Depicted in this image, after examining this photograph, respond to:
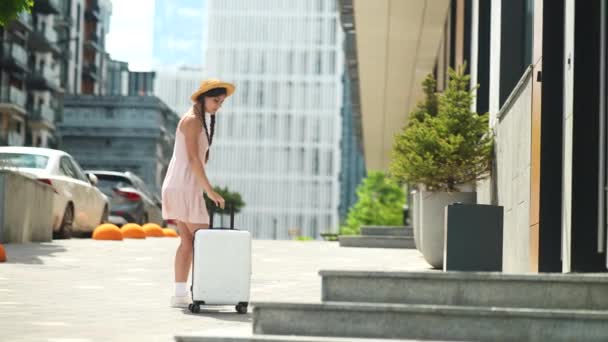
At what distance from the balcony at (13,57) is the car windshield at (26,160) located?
4808 centimetres

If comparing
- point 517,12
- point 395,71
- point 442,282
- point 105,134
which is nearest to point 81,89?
point 105,134

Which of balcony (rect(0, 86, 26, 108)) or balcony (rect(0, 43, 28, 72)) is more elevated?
balcony (rect(0, 43, 28, 72))

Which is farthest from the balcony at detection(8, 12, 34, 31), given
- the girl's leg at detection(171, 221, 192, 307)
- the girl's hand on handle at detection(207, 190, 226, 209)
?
the girl's hand on handle at detection(207, 190, 226, 209)

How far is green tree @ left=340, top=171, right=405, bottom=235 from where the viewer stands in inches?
3209

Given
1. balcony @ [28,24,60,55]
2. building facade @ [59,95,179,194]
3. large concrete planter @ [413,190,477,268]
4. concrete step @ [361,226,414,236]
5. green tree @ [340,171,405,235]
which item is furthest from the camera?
building facade @ [59,95,179,194]

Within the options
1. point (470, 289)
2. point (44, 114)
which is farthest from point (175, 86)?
point (470, 289)

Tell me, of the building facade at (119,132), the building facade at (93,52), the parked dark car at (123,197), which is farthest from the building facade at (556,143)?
the building facade at (93,52)

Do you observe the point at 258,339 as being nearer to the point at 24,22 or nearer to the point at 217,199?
the point at 217,199

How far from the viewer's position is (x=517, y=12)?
12.3m

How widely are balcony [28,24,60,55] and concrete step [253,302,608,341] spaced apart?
68.9 metres

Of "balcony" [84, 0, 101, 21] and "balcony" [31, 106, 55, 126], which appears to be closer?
"balcony" [31, 106, 55, 126]

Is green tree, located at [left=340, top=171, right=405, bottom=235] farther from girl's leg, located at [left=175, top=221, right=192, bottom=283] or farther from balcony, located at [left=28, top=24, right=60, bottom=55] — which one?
girl's leg, located at [left=175, top=221, right=192, bottom=283]

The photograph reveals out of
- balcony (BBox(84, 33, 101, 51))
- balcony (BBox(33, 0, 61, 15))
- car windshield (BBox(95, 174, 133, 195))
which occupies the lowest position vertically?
car windshield (BBox(95, 174, 133, 195))

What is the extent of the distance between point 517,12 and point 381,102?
2872cm
